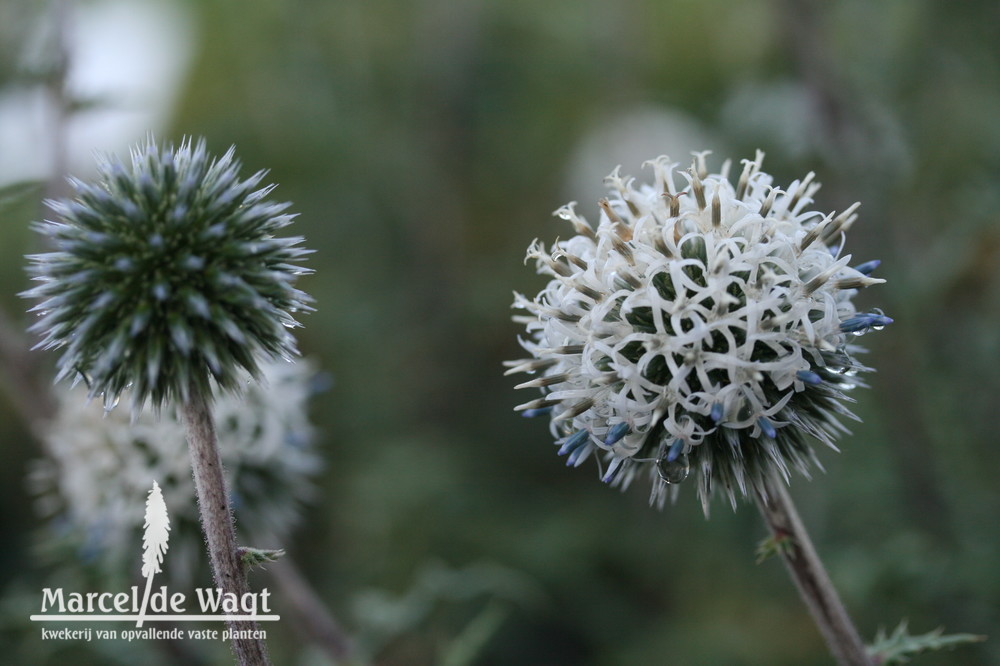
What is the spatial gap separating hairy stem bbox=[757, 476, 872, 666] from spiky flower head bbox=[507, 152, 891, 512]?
11 cm

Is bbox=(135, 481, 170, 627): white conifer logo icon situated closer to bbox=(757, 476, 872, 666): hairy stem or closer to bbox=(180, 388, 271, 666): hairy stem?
bbox=(180, 388, 271, 666): hairy stem

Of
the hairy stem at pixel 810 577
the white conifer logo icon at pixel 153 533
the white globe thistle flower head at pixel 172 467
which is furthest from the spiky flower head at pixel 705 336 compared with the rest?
the white globe thistle flower head at pixel 172 467

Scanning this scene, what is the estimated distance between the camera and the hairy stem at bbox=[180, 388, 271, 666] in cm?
188

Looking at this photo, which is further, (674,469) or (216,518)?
(674,469)

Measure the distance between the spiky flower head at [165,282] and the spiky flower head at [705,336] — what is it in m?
0.73

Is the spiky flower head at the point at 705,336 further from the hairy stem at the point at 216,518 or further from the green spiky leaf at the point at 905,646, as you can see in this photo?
the hairy stem at the point at 216,518

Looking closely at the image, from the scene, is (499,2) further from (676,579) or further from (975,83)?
(676,579)

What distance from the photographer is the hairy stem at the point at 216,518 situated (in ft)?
6.16

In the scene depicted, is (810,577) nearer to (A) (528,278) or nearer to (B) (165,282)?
(B) (165,282)

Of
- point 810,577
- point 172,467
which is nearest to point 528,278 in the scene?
point 172,467

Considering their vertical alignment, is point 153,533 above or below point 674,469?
above

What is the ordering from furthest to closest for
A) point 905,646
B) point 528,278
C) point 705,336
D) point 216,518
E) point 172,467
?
point 528,278 → point 172,467 → point 905,646 → point 705,336 → point 216,518

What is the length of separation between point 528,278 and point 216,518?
524cm

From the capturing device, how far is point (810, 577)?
227 centimetres
